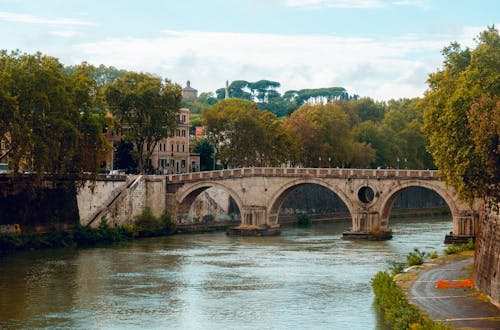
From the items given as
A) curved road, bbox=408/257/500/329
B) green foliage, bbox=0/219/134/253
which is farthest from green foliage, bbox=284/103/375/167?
Answer: curved road, bbox=408/257/500/329

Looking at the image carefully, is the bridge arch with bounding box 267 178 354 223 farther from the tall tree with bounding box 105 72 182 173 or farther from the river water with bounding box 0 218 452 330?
the tall tree with bounding box 105 72 182 173

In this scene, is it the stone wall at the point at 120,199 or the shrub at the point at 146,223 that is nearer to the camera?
the stone wall at the point at 120,199

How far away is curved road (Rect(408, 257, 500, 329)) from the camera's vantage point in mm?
36688

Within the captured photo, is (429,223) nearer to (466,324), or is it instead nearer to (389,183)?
(389,183)

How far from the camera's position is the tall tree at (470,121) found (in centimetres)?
4078

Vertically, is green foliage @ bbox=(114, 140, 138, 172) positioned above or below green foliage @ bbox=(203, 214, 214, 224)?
above

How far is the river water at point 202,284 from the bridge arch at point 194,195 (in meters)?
6.90

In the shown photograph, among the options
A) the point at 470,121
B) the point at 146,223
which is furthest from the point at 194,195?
the point at 470,121

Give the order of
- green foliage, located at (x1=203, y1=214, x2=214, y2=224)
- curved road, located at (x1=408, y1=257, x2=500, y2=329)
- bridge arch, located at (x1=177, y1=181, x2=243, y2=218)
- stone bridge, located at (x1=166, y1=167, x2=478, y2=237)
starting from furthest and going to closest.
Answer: green foliage, located at (x1=203, y1=214, x2=214, y2=224), bridge arch, located at (x1=177, y1=181, x2=243, y2=218), stone bridge, located at (x1=166, y1=167, x2=478, y2=237), curved road, located at (x1=408, y1=257, x2=500, y2=329)

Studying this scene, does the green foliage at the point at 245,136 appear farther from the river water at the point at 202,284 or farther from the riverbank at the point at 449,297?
the riverbank at the point at 449,297

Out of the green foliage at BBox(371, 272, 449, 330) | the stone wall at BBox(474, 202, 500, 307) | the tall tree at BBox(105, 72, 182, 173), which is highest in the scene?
the tall tree at BBox(105, 72, 182, 173)

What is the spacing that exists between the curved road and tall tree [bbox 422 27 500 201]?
3840 millimetres

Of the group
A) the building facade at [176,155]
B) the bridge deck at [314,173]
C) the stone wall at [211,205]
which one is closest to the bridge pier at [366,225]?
the bridge deck at [314,173]

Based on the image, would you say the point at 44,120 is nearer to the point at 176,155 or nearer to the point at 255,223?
the point at 255,223
